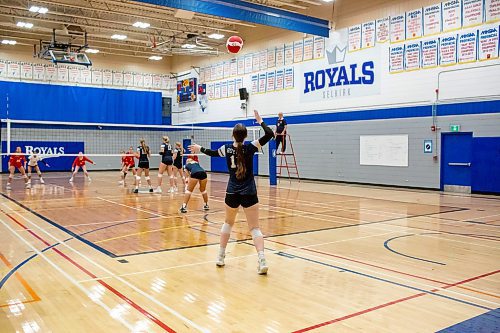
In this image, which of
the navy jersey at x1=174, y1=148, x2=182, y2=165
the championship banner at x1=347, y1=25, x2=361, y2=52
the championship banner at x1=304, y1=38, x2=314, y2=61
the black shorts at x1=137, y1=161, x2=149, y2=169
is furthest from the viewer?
the championship banner at x1=304, y1=38, x2=314, y2=61

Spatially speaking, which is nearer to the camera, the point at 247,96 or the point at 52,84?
the point at 247,96

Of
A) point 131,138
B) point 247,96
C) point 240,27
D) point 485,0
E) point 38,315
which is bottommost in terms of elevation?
point 38,315

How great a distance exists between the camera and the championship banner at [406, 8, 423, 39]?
16734mm

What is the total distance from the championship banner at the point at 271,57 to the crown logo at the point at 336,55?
369cm

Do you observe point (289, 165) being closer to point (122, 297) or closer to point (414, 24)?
point (414, 24)

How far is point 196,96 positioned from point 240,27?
19.5ft

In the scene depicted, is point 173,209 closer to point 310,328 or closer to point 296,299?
point 296,299

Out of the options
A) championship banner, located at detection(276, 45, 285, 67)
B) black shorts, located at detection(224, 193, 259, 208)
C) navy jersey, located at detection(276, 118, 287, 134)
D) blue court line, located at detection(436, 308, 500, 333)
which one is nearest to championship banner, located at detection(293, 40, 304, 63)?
championship banner, located at detection(276, 45, 285, 67)

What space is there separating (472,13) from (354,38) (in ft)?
16.0

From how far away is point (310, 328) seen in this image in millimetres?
3779

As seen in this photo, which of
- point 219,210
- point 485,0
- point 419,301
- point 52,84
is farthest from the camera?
point 52,84

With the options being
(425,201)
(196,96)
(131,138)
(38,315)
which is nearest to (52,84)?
(131,138)

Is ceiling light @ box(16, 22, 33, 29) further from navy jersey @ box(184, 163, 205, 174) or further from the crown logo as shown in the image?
navy jersey @ box(184, 163, 205, 174)

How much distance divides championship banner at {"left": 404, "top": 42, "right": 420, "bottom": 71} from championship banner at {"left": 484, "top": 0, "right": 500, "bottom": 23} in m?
2.54
